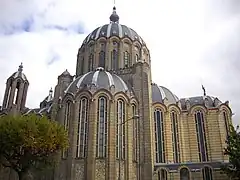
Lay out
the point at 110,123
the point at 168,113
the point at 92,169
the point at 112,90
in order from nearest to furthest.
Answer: the point at 92,169, the point at 110,123, the point at 112,90, the point at 168,113

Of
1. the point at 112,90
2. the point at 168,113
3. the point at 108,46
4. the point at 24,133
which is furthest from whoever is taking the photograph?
the point at 108,46

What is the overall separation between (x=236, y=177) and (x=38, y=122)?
23.6m

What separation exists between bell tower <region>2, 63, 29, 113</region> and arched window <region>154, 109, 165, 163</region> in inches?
1059

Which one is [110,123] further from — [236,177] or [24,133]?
[236,177]

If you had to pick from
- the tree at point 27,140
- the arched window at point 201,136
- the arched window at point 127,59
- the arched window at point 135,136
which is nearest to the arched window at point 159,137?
the arched window at point 135,136

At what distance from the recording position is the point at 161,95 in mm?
50969

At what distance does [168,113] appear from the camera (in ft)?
162

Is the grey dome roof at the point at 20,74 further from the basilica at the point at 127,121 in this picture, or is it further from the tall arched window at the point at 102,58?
the tall arched window at the point at 102,58

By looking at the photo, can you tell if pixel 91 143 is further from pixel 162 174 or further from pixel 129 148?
pixel 162 174

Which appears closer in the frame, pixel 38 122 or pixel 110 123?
pixel 38 122

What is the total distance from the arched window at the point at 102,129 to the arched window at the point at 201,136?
1770cm

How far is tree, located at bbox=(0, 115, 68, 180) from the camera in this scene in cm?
3328

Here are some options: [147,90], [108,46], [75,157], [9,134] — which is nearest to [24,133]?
[9,134]

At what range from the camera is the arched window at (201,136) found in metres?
48.0
